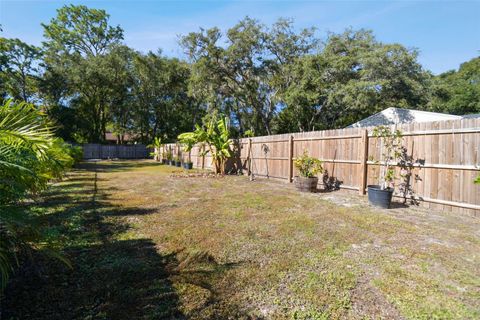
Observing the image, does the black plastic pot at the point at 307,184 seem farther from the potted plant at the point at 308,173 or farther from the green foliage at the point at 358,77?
the green foliage at the point at 358,77

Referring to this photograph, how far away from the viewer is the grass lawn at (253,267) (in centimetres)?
205

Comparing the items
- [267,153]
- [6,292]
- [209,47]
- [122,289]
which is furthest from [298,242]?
[209,47]

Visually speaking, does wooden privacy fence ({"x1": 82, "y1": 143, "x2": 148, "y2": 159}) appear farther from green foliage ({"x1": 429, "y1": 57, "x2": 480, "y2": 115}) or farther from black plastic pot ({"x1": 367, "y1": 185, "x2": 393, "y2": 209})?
black plastic pot ({"x1": 367, "y1": 185, "x2": 393, "y2": 209})

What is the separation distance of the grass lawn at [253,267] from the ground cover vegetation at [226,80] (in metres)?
8.12

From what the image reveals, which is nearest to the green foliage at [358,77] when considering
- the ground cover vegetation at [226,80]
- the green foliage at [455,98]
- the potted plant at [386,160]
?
the ground cover vegetation at [226,80]

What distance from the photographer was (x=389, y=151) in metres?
5.90

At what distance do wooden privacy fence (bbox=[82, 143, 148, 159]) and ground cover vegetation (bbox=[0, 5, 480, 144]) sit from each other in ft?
7.58

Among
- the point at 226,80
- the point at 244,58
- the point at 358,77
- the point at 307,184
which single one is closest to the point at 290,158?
the point at 307,184

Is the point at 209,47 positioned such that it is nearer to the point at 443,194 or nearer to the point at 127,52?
the point at 127,52

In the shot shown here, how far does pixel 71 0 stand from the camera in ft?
89.9

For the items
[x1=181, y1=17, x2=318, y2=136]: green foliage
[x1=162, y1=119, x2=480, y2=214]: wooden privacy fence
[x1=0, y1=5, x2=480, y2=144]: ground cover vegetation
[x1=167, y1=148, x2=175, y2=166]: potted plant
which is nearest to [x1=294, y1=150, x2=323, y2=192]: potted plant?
[x1=162, y1=119, x2=480, y2=214]: wooden privacy fence

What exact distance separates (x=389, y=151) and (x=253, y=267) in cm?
463

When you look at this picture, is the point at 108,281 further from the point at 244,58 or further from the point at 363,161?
the point at 244,58

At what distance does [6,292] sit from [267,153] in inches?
355
